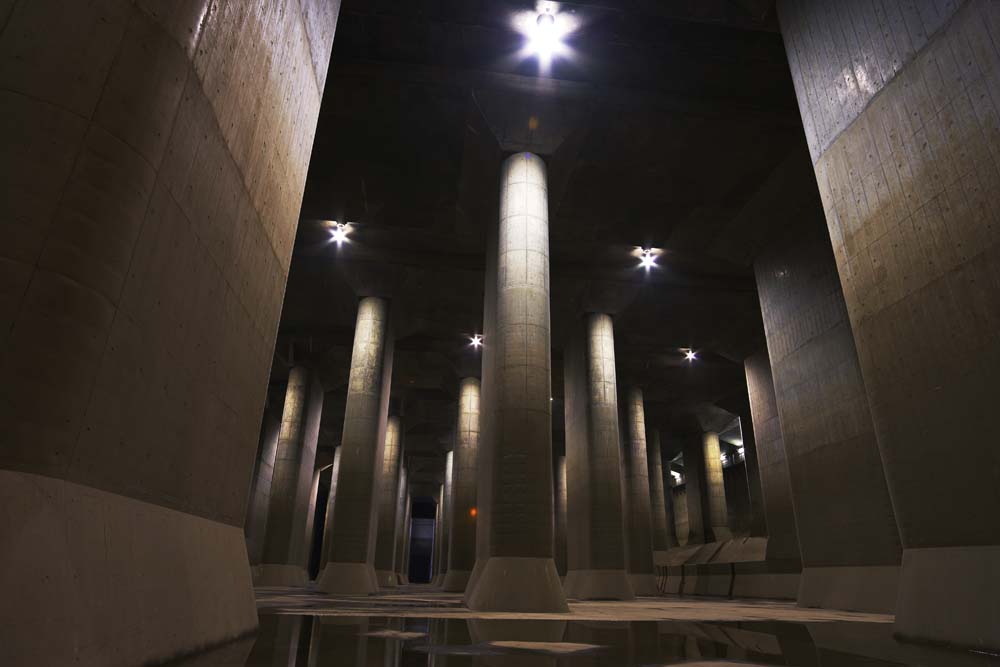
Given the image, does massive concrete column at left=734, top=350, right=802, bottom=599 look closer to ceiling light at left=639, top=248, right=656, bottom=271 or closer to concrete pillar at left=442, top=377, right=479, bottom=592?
ceiling light at left=639, top=248, right=656, bottom=271

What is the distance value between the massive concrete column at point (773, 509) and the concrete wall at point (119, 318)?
17609mm

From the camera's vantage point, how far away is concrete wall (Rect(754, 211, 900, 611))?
10.7 metres

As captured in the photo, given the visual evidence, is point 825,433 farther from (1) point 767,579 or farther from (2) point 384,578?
(2) point 384,578

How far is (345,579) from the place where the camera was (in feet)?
50.7

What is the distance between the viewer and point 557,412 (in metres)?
32.3

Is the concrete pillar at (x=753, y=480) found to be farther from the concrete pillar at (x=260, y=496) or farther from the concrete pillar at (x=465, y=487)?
the concrete pillar at (x=260, y=496)

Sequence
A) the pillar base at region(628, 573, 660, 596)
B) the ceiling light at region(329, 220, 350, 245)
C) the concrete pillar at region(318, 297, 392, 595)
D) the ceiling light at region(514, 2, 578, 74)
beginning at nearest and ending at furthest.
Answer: the ceiling light at region(514, 2, 578, 74) → the concrete pillar at region(318, 297, 392, 595) → the ceiling light at region(329, 220, 350, 245) → the pillar base at region(628, 573, 660, 596)

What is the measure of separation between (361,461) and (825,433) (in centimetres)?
1227

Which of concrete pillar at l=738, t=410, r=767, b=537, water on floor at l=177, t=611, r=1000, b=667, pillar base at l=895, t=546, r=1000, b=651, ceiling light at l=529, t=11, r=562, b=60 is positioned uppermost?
ceiling light at l=529, t=11, r=562, b=60

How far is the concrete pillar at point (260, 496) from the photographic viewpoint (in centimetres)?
2661

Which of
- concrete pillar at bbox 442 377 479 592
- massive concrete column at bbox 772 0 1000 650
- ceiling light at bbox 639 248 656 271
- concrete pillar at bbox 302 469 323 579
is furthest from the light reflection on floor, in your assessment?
concrete pillar at bbox 302 469 323 579

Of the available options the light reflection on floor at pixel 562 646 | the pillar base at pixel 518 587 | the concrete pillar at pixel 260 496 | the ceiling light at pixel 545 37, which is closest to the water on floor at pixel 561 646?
the light reflection on floor at pixel 562 646

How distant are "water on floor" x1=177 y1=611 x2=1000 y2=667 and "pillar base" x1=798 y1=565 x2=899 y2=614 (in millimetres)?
5419

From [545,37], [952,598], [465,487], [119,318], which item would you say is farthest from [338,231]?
[952,598]
